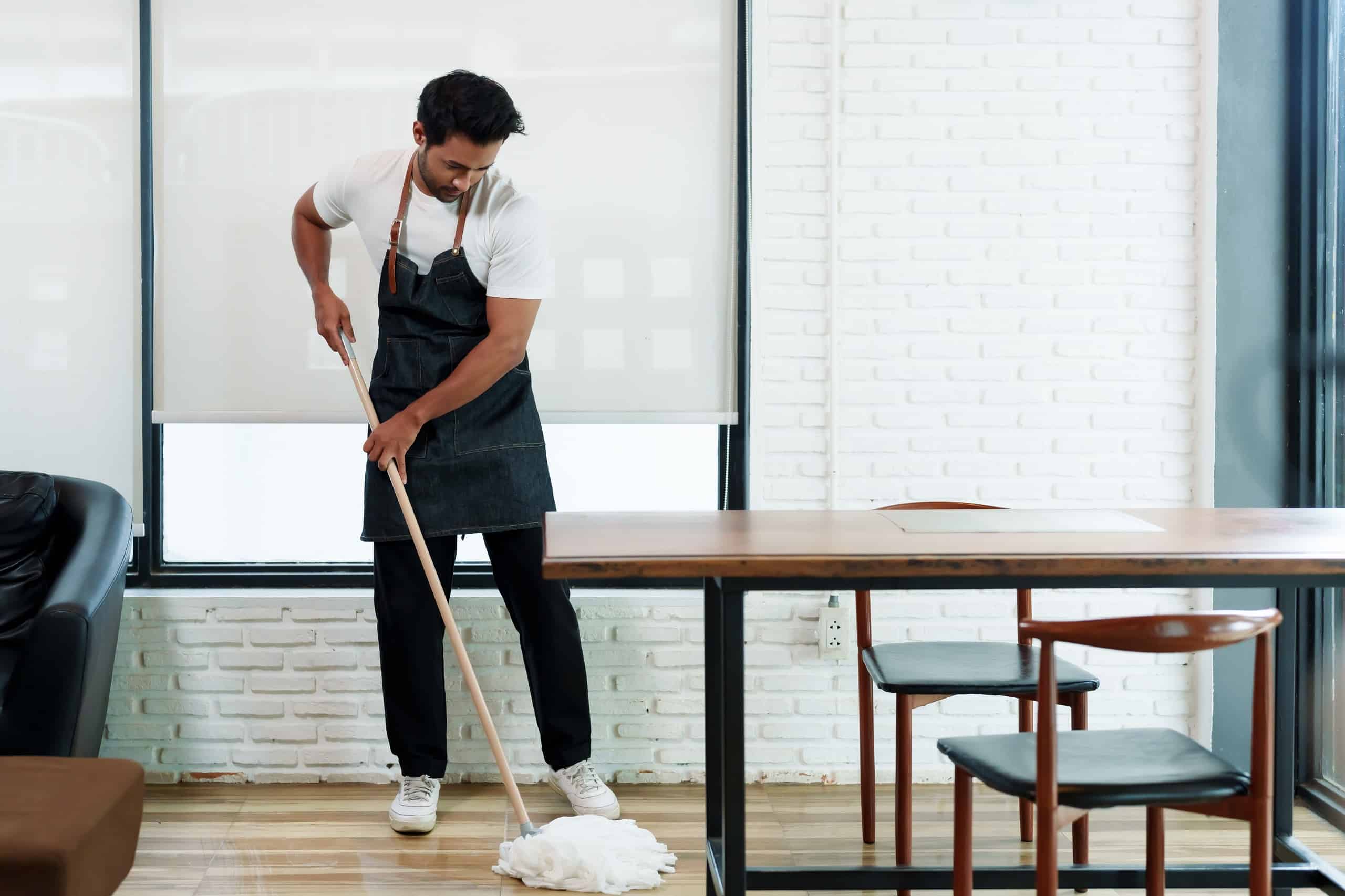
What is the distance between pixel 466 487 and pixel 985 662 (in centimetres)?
126

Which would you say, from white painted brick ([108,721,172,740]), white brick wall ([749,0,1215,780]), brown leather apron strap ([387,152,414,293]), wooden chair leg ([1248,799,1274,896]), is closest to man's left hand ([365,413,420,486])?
brown leather apron strap ([387,152,414,293])

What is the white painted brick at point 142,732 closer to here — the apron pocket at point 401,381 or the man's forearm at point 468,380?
the apron pocket at point 401,381

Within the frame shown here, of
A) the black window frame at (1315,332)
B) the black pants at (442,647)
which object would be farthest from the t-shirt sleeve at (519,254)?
the black window frame at (1315,332)

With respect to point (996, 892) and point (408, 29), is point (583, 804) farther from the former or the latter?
point (408, 29)

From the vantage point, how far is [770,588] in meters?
1.69

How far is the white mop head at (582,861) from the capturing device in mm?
2320

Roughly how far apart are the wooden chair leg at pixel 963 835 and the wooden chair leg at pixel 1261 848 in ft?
1.35

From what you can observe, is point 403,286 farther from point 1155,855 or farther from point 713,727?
point 1155,855

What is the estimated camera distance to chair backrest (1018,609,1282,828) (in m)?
1.47

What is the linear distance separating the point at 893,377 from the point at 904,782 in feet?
3.89

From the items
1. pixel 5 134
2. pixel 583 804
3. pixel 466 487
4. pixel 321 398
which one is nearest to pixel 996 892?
pixel 583 804

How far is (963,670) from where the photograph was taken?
230 cm

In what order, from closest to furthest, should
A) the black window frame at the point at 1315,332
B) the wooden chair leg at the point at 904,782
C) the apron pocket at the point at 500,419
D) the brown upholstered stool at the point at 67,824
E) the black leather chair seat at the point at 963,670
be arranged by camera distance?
1. the brown upholstered stool at the point at 67,824
2. the black leather chair seat at the point at 963,670
3. the wooden chair leg at the point at 904,782
4. the apron pocket at the point at 500,419
5. the black window frame at the point at 1315,332

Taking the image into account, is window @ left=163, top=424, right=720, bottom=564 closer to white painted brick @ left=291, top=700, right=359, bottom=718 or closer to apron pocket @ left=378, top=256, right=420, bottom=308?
white painted brick @ left=291, top=700, right=359, bottom=718
